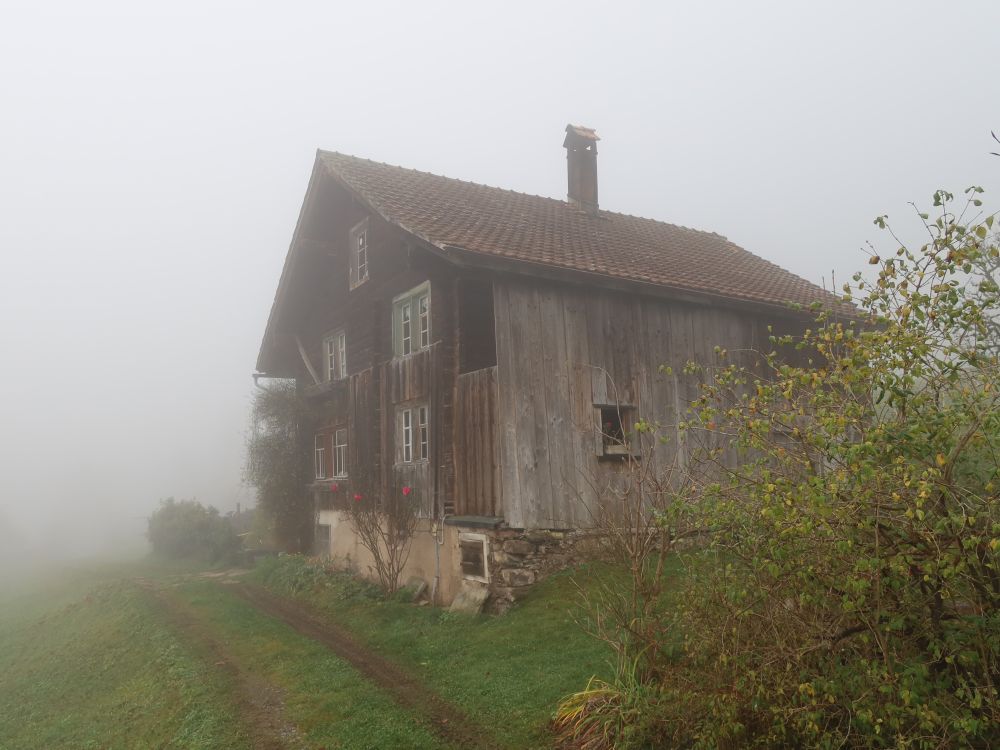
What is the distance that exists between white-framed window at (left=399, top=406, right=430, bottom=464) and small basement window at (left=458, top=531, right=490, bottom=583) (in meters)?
2.06

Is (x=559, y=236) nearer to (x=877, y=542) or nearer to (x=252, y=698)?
(x=252, y=698)

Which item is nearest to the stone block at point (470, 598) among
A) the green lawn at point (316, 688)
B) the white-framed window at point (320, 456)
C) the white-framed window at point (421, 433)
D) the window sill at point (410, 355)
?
the green lawn at point (316, 688)

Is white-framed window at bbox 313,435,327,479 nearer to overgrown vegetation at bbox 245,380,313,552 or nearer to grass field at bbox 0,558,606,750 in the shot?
overgrown vegetation at bbox 245,380,313,552

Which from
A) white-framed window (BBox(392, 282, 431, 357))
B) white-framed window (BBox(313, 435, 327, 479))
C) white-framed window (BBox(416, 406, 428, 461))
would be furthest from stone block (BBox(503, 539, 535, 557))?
white-framed window (BBox(313, 435, 327, 479))


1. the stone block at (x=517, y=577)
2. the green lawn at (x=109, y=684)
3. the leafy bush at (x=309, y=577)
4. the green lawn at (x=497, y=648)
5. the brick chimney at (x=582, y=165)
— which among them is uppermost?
the brick chimney at (x=582, y=165)

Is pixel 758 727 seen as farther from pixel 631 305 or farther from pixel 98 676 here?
pixel 98 676

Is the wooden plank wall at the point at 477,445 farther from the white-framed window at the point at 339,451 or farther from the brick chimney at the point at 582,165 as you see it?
the brick chimney at the point at 582,165

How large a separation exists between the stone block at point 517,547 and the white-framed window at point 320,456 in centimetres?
960

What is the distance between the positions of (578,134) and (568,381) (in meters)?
8.17

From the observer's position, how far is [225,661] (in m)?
11.9

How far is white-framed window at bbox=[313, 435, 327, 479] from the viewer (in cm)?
2153

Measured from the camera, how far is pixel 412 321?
54.1 feet

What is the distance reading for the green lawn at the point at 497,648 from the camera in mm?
8430

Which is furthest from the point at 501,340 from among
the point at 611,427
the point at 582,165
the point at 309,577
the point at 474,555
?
the point at 582,165
